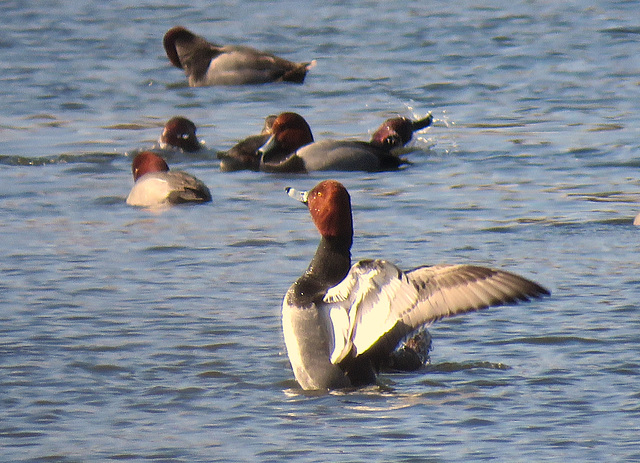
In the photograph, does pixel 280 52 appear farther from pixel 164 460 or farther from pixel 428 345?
pixel 164 460

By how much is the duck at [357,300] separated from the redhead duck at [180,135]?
657 centimetres

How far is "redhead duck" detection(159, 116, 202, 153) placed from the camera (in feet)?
43.2

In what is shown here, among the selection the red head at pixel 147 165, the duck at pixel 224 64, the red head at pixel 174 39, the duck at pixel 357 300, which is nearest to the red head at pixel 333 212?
the duck at pixel 357 300

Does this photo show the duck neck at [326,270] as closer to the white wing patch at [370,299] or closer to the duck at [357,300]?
the duck at [357,300]

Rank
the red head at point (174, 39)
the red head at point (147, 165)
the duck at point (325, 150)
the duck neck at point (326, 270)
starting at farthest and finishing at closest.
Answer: the red head at point (174, 39)
the duck at point (325, 150)
the red head at point (147, 165)
the duck neck at point (326, 270)

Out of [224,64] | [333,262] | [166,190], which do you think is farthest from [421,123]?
[333,262]

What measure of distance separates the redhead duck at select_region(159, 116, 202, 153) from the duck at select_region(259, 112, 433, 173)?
0.87m

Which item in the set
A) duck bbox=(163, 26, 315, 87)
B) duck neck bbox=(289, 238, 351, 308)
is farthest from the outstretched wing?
duck bbox=(163, 26, 315, 87)

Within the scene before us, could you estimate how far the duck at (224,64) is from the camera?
16.9 metres

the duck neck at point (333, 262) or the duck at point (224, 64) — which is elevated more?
the duck at point (224, 64)

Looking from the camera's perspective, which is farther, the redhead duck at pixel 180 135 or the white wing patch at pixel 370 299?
the redhead duck at pixel 180 135

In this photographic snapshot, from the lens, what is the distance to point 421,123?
13.3 m

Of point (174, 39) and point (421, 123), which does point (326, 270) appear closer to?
point (421, 123)

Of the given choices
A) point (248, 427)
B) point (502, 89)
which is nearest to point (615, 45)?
point (502, 89)
